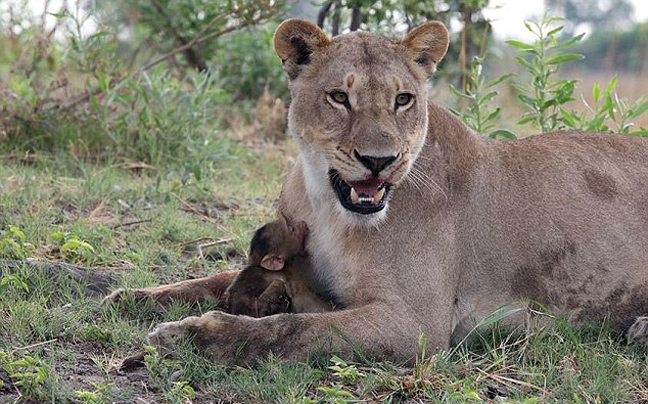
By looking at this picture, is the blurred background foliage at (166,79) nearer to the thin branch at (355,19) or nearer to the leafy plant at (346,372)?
the thin branch at (355,19)

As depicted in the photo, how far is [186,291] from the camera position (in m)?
4.26

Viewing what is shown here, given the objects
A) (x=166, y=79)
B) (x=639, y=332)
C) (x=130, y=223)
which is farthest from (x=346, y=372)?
(x=166, y=79)

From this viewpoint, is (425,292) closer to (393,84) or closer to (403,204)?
(403,204)

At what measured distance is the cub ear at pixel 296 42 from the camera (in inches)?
157

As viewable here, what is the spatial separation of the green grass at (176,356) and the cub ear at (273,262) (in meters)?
0.29

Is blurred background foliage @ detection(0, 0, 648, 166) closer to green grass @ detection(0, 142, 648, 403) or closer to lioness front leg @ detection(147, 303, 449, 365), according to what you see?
green grass @ detection(0, 142, 648, 403)

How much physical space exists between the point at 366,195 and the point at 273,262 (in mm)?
574

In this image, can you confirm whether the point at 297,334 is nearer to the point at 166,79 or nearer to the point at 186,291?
the point at 186,291

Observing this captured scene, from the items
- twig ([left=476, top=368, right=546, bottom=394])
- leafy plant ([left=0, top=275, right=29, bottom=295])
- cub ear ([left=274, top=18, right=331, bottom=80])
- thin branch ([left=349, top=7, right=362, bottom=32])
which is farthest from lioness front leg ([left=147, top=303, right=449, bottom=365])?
thin branch ([left=349, top=7, right=362, bottom=32])

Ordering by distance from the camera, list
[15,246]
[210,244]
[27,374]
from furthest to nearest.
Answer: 1. [210,244]
2. [15,246]
3. [27,374]

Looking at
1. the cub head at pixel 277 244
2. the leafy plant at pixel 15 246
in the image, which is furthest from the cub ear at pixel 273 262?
the leafy plant at pixel 15 246

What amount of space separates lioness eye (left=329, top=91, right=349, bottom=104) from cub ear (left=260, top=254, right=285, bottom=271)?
2.25ft

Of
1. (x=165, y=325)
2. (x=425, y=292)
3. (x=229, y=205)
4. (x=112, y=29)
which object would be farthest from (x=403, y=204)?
(x=112, y=29)

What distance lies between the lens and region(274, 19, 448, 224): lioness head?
3.72 metres
